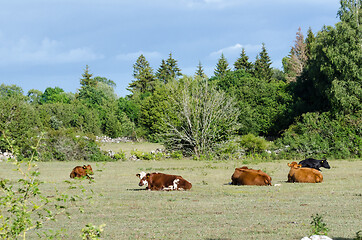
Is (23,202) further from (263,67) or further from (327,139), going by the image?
(263,67)

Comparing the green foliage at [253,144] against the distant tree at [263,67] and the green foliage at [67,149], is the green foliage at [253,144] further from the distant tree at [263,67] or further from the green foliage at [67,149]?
the distant tree at [263,67]

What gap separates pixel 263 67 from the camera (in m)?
96.5

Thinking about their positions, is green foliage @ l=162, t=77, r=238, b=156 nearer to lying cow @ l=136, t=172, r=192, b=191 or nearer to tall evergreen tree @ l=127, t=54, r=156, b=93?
lying cow @ l=136, t=172, r=192, b=191

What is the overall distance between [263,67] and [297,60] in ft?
26.3

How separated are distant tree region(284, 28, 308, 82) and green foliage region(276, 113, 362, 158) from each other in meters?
44.9

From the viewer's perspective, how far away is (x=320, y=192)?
503 inches

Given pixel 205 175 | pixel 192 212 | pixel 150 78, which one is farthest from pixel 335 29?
pixel 150 78

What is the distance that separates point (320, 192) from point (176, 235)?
6863mm

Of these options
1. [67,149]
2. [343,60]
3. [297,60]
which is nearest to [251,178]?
[67,149]

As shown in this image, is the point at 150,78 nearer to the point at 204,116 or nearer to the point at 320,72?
the point at 320,72

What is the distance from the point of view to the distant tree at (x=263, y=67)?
90.8 m

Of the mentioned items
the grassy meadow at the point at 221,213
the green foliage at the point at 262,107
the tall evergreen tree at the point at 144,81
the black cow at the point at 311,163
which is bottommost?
the grassy meadow at the point at 221,213

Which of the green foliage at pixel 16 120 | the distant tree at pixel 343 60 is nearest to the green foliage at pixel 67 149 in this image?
the green foliage at pixel 16 120

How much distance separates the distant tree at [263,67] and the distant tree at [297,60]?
164 inches
